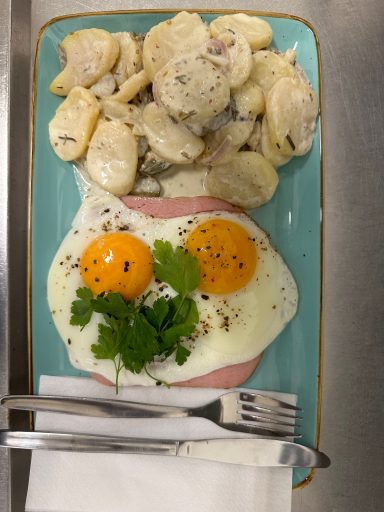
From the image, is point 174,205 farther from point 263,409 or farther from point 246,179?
point 263,409

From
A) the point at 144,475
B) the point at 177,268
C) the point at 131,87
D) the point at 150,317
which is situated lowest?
the point at 144,475

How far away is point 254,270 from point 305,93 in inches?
18.4

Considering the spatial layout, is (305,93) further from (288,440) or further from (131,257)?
(288,440)

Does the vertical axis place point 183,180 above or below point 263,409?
above

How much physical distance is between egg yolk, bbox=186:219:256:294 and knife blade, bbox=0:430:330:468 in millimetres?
387

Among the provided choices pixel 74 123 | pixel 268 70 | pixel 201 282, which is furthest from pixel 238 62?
pixel 201 282

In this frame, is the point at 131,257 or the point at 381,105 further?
the point at 381,105

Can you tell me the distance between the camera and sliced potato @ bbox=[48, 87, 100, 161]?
110cm

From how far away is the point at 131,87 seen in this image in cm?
110

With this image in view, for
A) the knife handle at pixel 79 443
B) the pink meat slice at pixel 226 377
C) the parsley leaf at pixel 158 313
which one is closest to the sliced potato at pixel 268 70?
the parsley leaf at pixel 158 313

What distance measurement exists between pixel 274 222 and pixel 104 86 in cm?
58

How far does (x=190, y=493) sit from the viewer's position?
3.52 ft

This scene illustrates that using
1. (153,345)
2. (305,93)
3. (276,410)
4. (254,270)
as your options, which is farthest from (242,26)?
(276,410)

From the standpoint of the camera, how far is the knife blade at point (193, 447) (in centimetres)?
103
